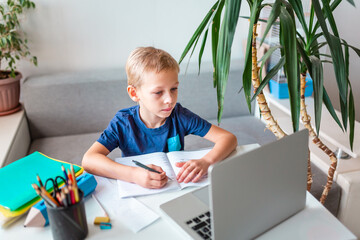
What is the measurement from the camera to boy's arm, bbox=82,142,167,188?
104 centimetres

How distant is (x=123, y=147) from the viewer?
4.60 feet

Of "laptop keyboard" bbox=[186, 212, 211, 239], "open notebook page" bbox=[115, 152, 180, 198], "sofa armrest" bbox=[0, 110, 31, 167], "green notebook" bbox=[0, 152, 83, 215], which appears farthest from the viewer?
"sofa armrest" bbox=[0, 110, 31, 167]

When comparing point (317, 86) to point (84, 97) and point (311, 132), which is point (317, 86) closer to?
point (311, 132)

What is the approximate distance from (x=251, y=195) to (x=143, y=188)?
395mm

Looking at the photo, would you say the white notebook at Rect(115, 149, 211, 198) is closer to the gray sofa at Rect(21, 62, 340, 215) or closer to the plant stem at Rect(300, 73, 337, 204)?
the plant stem at Rect(300, 73, 337, 204)

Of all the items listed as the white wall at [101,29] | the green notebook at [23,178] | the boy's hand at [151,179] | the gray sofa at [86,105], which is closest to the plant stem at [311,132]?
the boy's hand at [151,179]

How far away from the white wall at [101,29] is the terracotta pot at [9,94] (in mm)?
230

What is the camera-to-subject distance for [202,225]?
854mm

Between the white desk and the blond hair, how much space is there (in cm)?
56

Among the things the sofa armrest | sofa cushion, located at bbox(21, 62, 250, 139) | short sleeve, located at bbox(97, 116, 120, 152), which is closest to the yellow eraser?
short sleeve, located at bbox(97, 116, 120, 152)

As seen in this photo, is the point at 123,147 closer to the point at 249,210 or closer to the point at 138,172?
the point at 138,172

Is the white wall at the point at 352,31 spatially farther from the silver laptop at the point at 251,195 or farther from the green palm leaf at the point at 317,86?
the silver laptop at the point at 251,195

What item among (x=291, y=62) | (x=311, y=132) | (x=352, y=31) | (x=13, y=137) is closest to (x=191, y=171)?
(x=291, y=62)

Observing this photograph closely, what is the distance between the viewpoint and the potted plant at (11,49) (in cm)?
201
